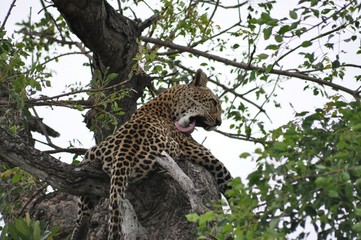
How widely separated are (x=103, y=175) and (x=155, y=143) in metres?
0.74

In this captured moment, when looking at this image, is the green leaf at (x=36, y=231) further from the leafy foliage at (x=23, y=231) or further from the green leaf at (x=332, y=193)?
the green leaf at (x=332, y=193)

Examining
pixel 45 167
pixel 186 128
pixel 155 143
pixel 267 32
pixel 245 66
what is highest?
pixel 245 66

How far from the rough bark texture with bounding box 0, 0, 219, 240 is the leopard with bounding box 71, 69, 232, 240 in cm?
16

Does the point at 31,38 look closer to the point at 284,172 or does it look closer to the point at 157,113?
the point at 157,113

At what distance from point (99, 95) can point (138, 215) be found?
1256 millimetres

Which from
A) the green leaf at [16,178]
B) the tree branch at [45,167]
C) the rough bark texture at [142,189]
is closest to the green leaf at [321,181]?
the rough bark texture at [142,189]

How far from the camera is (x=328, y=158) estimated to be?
5.70 metres

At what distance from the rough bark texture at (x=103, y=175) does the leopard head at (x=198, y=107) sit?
571mm

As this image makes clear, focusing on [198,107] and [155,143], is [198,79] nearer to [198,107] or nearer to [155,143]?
[198,107]

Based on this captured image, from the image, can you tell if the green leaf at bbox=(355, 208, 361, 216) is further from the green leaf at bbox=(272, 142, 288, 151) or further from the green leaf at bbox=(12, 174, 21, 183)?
the green leaf at bbox=(12, 174, 21, 183)

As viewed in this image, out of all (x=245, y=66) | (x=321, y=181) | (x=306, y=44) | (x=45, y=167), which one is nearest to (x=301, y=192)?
(x=321, y=181)

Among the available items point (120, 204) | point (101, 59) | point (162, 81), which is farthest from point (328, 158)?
point (162, 81)

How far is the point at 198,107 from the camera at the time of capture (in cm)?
1108

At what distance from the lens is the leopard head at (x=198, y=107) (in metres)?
10.9
